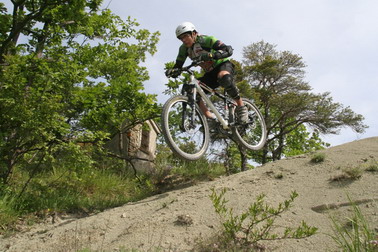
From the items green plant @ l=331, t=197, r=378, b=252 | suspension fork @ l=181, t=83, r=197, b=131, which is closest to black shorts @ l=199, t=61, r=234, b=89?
suspension fork @ l=181, t=83, r=197, b=131

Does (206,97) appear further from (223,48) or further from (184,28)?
Answer: (184,28)

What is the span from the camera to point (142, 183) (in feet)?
27.7

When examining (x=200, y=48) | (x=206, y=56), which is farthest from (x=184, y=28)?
(x=206, y=56)

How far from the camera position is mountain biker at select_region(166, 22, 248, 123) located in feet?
19.7

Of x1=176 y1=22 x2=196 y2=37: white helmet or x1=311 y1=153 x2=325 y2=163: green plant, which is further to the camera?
x1=311 y1=153 x2=325 y2=163: green plant

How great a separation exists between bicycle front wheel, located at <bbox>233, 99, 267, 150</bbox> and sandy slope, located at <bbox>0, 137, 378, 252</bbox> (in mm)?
726

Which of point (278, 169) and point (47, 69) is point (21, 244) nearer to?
point (47, 69)

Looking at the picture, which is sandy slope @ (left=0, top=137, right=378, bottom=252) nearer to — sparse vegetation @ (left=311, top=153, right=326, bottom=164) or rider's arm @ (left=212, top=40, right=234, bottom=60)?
sparse vegetation @ (left=311, top=153, right=326, bottom=164)

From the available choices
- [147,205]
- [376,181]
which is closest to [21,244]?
[147,205]

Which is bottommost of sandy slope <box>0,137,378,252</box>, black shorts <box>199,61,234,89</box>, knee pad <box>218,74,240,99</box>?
sandy slope <box>0,137,378,252</box>

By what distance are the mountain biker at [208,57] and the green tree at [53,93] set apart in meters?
1.57

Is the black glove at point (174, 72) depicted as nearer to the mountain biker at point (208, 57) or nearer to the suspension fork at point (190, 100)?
the mountain biker at point (208, 57)

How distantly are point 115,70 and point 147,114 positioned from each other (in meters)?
4.80

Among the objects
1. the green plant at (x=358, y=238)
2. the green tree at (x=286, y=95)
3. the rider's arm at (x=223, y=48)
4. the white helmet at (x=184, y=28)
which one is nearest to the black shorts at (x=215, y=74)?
the rider's arm at (x=223, y=48)
